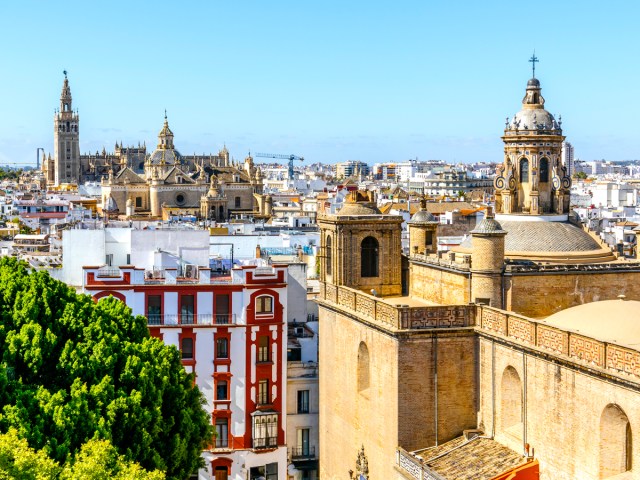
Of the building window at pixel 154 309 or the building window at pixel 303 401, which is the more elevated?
the building window at pixel 154 309

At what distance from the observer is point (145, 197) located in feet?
377

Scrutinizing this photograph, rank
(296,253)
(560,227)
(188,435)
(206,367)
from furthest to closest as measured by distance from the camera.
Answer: (296,253)
(206,367)
(560,227)
(188,435)

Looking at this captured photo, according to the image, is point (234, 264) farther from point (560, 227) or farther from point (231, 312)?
point (560, 227)

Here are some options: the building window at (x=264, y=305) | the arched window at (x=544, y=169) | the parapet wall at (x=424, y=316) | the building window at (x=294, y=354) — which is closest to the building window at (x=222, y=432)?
the building window at (x=294, y=354)

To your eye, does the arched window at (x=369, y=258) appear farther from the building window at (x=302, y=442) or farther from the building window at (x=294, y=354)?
the building window at (x=302, y=442)

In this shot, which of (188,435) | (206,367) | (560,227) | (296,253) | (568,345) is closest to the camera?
(568,345)

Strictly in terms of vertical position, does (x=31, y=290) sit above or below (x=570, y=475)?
above

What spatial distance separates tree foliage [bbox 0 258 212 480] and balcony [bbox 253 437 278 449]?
8657 millimetres

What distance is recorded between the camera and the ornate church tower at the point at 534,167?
27438mm

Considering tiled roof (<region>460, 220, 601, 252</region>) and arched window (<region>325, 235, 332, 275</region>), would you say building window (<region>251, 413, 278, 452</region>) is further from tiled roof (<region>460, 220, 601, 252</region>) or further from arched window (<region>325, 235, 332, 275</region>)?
tiled roof (<region>460, 220, 601, 252</region>)

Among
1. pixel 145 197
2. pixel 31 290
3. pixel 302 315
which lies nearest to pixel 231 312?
pixel 302 315

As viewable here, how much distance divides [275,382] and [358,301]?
781cm

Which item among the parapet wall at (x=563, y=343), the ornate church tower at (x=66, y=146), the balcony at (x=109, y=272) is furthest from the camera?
the ornate church tower at (x=66, y=146)

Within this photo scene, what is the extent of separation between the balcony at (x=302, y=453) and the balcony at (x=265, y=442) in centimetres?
77
